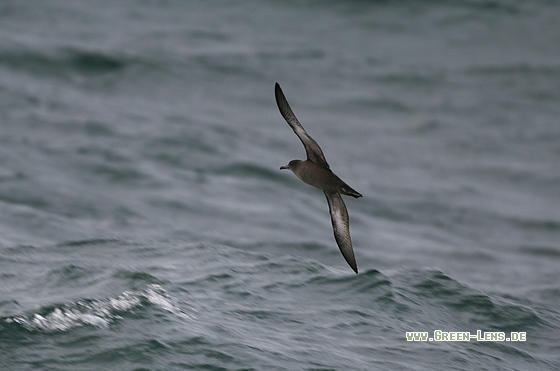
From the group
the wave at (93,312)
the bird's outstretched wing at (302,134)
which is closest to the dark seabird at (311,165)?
the bird's outstretched wing at (302,134)

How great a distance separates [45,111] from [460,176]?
973cm

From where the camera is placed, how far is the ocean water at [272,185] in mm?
9773

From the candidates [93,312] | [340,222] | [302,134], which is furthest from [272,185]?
[302,134]

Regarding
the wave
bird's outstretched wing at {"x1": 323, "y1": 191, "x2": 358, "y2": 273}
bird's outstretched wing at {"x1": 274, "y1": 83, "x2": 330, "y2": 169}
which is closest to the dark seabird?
Result: bird's outstretched wing at {"x1": 274, "y1": 83, "x2": 330, "y2": 169}

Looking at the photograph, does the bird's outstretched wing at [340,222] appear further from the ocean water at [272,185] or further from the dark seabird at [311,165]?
the ocean water at [272,185]

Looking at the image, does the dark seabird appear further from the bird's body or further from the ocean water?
the ocean water

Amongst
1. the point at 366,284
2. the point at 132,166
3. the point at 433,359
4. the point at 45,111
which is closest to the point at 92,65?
the point at 45,111

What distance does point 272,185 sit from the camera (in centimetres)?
1894

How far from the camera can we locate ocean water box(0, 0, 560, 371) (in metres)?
9.77

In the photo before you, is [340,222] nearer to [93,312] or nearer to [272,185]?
[93,312]

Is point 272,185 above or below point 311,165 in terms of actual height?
below

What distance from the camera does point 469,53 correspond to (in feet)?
86.8

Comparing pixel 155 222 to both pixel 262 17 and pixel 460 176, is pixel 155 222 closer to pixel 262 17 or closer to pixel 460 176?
pixel 460 176

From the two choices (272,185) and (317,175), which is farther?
(272,185)
